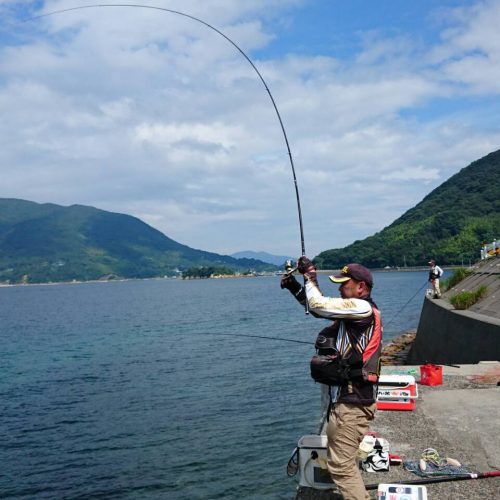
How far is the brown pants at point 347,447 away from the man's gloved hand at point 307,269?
1.16m

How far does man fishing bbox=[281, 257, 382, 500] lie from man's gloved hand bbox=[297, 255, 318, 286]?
0.10 feet

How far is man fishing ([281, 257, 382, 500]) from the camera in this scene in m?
4.82

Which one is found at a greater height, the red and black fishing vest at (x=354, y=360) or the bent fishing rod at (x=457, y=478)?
the red and black fishing vest at (x=354, y=360)

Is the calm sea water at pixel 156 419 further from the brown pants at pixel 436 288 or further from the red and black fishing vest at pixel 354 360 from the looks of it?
the brown pants at pixel 436 288

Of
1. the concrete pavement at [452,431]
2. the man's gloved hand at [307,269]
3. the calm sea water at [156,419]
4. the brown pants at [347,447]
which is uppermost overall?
the man's gloved hand at [307,269]

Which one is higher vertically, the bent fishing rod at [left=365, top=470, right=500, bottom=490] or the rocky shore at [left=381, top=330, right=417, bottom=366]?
the bent fishing rod at [left=365, top=470, right=500, bottom=490]

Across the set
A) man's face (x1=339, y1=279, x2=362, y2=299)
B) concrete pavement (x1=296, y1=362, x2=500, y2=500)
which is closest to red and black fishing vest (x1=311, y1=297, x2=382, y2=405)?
man's face (x1=339, y1=279, x2=362, y2=299)

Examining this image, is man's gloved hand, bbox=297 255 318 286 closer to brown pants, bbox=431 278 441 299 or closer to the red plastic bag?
the red plastic bag

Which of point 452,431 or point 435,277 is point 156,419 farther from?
point 435,277

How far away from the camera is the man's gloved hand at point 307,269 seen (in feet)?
16.4

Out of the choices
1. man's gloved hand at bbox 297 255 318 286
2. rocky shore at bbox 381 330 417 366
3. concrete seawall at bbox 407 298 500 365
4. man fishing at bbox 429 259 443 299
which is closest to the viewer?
man's gloved hand at bbox 297 255 318 286

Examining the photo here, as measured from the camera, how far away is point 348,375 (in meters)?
4.82

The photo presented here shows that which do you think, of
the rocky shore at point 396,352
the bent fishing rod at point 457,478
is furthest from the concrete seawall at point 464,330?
the bent fishing rod at point 457,478

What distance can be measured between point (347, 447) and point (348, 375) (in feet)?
2.13
